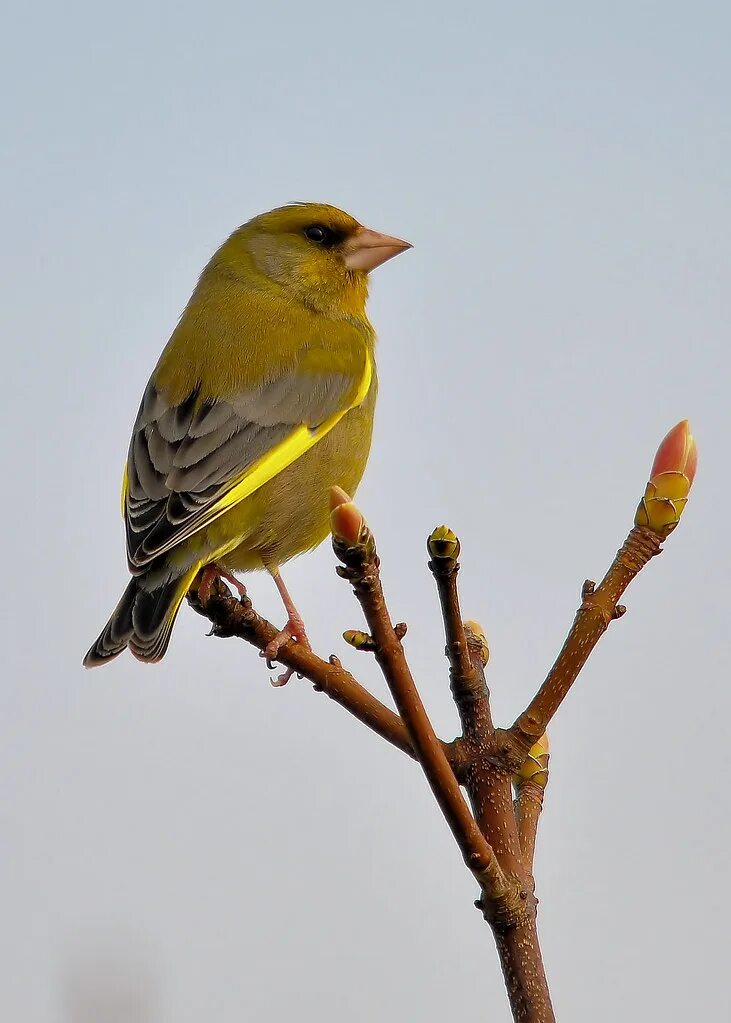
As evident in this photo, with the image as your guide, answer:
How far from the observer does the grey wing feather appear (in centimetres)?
286

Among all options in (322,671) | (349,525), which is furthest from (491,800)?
(349,525)

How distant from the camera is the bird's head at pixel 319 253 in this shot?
4.05 meters

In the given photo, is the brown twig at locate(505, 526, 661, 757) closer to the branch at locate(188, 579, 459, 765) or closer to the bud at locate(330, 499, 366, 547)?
the branch at locate(188, 579, 459, 765)

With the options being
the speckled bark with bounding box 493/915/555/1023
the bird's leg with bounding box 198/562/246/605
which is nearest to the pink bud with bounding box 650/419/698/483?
the speckled bark with bounding box 493/915/555/1023

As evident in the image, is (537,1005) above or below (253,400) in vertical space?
below

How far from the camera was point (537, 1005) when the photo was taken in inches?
58.6

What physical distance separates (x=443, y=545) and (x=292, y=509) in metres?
1.64

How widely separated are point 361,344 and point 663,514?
2204 mm

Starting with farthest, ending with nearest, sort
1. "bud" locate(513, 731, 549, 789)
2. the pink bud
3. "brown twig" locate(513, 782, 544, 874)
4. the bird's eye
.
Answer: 1. the bird's eye
2. "bud" locate(513, 731, 549, 789)
3. "brown twig" locate(513, 782, 544, 874)
4. the pink bud

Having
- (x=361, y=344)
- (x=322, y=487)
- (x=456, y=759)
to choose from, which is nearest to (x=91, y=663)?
(x=322, y=487)

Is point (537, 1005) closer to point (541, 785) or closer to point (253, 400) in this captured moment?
point (541, 785)

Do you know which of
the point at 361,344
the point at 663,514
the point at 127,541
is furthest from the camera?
the point at 361,344

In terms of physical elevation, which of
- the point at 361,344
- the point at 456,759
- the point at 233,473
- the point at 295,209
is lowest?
the point at 456,759

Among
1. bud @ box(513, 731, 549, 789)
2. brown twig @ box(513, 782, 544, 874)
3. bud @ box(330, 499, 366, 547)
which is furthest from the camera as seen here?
bud @ box(513, 731, 549, 789)
